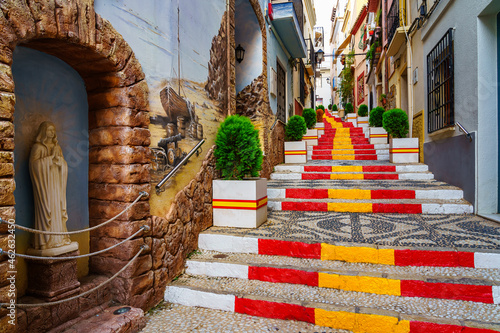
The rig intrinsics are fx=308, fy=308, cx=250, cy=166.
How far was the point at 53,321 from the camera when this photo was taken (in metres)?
2.45

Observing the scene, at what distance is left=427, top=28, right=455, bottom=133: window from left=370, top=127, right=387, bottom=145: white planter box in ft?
10.5

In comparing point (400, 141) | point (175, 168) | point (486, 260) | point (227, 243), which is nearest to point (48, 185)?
point (175, 168)

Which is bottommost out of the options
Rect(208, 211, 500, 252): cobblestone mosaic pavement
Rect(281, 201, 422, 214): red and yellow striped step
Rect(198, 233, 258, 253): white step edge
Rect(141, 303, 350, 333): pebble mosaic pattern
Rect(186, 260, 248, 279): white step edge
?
Rect(141, 303, 350, 333): pebble mosaic pattern

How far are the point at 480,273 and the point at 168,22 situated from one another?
168 inches

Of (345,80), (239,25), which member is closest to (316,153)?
(239,25)

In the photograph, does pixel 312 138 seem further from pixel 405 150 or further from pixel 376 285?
pixel 376 285

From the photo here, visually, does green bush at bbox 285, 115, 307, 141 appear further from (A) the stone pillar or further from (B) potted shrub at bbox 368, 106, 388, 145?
(A) the stone pillar

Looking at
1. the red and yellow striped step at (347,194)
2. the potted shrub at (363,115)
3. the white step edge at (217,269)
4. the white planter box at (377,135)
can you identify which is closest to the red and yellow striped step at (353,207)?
the red and yellow striped step at (347,194)

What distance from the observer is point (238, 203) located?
4531 mm

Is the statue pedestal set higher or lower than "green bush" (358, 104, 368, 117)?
lower

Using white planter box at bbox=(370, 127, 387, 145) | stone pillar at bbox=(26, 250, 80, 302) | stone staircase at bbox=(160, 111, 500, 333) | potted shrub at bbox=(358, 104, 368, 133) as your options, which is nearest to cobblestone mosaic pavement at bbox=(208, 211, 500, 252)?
stone staircase at bbox=(160, 111, 500, 333)

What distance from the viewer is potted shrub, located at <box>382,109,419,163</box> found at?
24.5 feet

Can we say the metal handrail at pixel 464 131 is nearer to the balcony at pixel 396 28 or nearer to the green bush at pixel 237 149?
the green bush at pixel 237 149

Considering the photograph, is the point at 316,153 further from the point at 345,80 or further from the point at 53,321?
the point at 345,80
